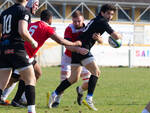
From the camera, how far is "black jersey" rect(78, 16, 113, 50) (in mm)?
8906

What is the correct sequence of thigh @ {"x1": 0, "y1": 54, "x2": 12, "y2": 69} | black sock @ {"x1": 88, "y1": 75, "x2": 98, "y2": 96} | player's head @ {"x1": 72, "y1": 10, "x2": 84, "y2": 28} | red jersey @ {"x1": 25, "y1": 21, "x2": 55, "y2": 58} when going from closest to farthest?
thigh @ {"x1": 0, "y1": 54, "x2": 12, "y2": 69} → red jersey @ {"x1": 25, "y1": 21, "x2": 55, "y2": 58} → black sock @ {"x1": 88, "y1": 75, "x2": 98, "y2": 96} → player's head @ {"x1": 72, "y1": 10, "x2": 84, "y2": 28}

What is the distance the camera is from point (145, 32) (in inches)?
1105

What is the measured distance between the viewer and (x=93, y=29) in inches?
361

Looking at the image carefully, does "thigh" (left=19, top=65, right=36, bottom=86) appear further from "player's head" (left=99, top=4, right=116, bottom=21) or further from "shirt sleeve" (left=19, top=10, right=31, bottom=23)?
"player's head" (left=99, top=4, right=116, bottom=21)

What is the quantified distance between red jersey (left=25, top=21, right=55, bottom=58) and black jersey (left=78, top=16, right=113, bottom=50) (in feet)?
4.28

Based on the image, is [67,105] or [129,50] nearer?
[67,105]

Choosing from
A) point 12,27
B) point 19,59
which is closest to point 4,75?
point 19,59

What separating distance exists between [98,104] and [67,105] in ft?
2.23

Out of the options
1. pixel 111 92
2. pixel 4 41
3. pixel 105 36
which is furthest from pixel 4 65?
pixel 105 36

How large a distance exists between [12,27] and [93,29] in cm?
246

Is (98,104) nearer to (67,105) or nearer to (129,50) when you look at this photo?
(67,105)

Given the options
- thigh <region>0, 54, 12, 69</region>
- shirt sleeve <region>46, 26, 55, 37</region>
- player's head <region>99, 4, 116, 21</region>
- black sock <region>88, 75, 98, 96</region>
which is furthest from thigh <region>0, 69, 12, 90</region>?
player's head <region>99, 4, 116, 21</region>

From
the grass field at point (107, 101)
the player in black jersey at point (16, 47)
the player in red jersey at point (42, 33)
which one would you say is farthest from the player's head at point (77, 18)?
the player in black jersey at point (16, 47)

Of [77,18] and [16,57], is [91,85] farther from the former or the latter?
[16,57]
